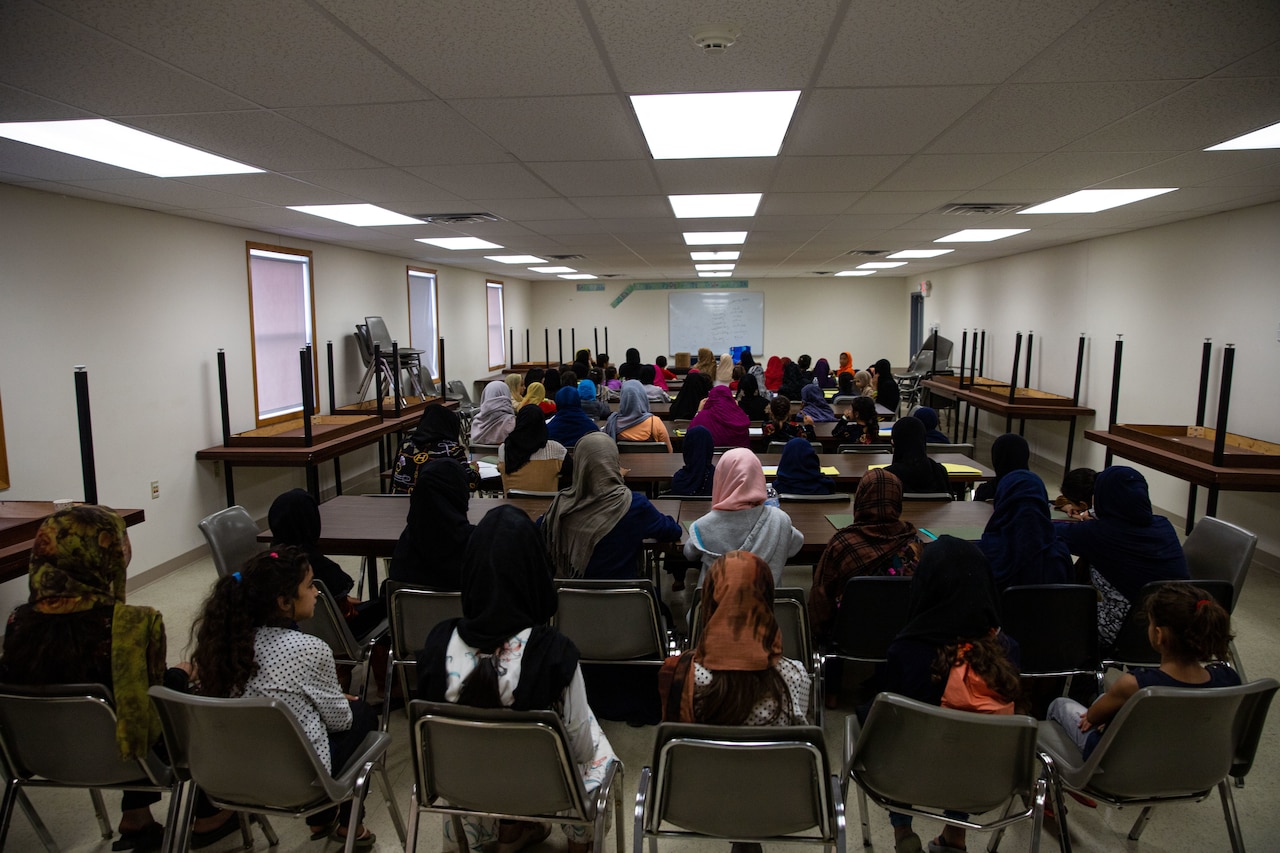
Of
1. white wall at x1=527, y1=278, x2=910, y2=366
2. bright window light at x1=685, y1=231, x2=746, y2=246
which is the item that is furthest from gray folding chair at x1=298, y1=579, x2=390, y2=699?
white wall at x1=527, y1=278, x2=910, y2=366

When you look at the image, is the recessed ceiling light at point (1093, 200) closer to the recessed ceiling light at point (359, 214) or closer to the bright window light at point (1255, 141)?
the bright window light at point (1255, 141)

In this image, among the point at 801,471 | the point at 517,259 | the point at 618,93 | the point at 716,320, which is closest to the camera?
the point at 618,93

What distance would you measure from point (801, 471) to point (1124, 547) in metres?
1.50

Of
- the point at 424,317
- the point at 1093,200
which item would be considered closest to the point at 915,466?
the point at 1093,200

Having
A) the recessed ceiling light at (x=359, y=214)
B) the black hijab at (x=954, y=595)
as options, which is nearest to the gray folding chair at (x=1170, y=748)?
the black hijab at (x=954, y=595)

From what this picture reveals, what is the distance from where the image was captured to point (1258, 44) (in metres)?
2.07

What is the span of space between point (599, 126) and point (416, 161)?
1.09 meters

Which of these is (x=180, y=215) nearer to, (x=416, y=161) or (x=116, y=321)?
(x=116, y=321)

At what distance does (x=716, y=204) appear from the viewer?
500 centimetres

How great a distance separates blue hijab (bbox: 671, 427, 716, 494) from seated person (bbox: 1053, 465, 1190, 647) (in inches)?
77.3

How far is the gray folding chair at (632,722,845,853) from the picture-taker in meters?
1.60

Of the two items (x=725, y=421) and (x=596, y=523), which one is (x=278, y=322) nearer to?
(x=725, y=421)

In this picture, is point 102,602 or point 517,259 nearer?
point 102,602

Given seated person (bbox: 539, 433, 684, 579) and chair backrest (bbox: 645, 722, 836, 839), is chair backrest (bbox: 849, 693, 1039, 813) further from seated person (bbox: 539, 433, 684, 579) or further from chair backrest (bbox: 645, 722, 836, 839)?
seated person (bbox: 539, 433, 684, 579)
